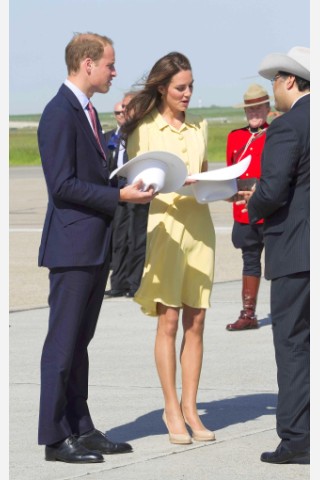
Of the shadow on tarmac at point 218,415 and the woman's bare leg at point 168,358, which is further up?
the woman's bare leg at point 168,358

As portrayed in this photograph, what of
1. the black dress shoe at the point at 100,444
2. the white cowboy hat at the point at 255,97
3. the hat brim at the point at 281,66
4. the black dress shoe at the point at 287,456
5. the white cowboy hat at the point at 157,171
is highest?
the hat brim at the point at 281,66

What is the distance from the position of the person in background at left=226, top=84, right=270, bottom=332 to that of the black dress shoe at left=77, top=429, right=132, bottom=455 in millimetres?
3914

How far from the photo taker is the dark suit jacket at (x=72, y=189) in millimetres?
6027

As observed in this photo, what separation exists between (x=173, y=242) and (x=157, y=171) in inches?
22.0

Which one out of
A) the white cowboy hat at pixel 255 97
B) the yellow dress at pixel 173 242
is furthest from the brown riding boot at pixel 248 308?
the yellow dress at pixel 173 242

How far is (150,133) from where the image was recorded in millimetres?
6773

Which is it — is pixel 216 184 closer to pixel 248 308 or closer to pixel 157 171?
pixel 157 171

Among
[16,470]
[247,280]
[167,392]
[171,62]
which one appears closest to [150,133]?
[171,62]

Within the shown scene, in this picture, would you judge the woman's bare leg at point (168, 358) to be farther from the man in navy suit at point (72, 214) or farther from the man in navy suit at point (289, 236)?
the man in navy suit at point (289, 236)

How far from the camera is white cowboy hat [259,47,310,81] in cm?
601

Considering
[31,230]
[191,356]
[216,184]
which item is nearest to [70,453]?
[191,356]

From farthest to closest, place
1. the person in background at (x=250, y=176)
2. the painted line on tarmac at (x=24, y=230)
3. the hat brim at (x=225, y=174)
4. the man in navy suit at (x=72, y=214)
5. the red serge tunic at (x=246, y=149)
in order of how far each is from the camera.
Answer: the painted line on tarmac at (x=24, y=230)
the person in background at (x=250, y=176)
the red serge tunic at (x=246, y=149)
the hat brim at (x=225, y=174)
the man in navy suit at (x=72, y=214)

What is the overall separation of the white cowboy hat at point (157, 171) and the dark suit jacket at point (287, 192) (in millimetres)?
449

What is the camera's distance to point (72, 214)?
242 inches
